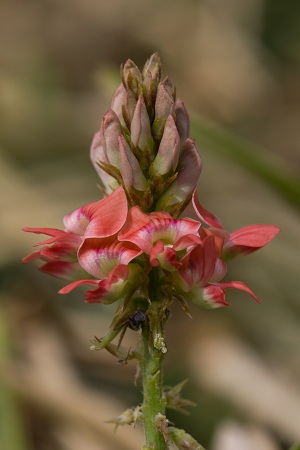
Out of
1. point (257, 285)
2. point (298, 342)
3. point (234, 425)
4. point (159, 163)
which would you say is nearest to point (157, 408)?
point (159, 163)

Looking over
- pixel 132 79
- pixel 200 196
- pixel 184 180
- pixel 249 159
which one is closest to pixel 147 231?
pixel 184 180

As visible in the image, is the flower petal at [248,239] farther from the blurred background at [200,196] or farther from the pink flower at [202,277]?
the blurred background at [200,196]

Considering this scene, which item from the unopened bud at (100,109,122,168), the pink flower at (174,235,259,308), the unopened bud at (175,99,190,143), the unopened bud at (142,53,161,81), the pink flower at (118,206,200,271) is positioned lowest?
the pink flower at (174,235,259,308)

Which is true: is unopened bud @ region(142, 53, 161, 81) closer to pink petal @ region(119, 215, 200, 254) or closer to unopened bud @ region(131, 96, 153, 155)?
unopened bud @ region(131, 96, 153, 155)

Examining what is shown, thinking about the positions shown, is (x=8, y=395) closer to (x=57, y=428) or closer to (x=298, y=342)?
(x=57, y=428)

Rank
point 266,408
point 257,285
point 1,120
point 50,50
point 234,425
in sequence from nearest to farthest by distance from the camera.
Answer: point 234,425 < point 266,408 < point 257,285 < point 1,120 < point 50,50

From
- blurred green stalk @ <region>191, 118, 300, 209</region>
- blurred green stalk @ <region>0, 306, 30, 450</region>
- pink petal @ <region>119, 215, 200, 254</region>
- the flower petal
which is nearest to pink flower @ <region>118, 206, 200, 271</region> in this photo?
pink petal @ <region>119, 215, 200, 254</region>
